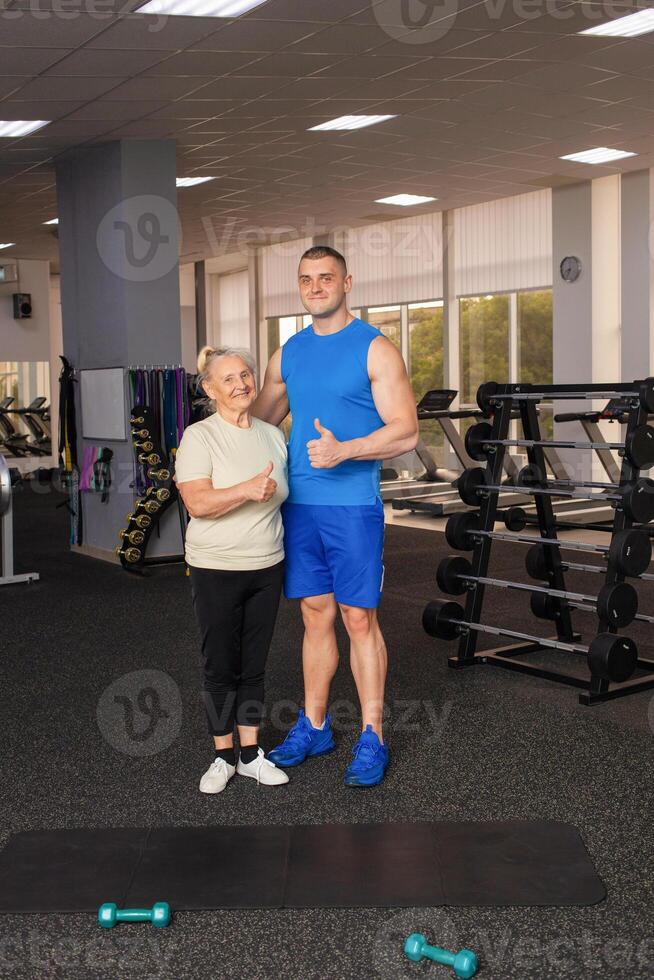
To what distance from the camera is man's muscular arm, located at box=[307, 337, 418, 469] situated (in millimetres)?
2717

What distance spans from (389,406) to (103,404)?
190 inches

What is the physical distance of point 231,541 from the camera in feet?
9.00

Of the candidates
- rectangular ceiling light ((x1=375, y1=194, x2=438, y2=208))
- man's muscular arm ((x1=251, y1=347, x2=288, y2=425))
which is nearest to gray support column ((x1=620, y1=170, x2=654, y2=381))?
rectangular ceiling light ((x1=375, y1=194, x2=438, y2=208))

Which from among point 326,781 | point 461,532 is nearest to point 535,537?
point 461,532

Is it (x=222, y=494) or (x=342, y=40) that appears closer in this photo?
(x=222, y=494)

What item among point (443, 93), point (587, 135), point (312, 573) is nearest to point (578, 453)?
point (587, 135)

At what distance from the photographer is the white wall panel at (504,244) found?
392 inches

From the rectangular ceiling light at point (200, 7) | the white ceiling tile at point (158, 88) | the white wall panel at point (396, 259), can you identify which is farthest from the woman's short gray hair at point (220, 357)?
the white wall panel at point (396, 259)

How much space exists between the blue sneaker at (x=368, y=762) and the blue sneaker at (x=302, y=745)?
0.17 metres

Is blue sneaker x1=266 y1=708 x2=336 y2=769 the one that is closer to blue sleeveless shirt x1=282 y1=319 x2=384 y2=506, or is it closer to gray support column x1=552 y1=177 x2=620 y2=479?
blue sleeveless shirt x1=282 y1=319 x2=384 y2=506

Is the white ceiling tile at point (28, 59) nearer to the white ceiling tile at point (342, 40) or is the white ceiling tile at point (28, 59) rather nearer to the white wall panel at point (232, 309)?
the white ceiling tile at point (342, 40)

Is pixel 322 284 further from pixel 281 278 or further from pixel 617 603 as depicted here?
pixel 281 278

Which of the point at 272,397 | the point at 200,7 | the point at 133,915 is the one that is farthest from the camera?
the point at 200,7

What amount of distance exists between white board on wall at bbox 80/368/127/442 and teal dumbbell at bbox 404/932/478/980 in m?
5.39
